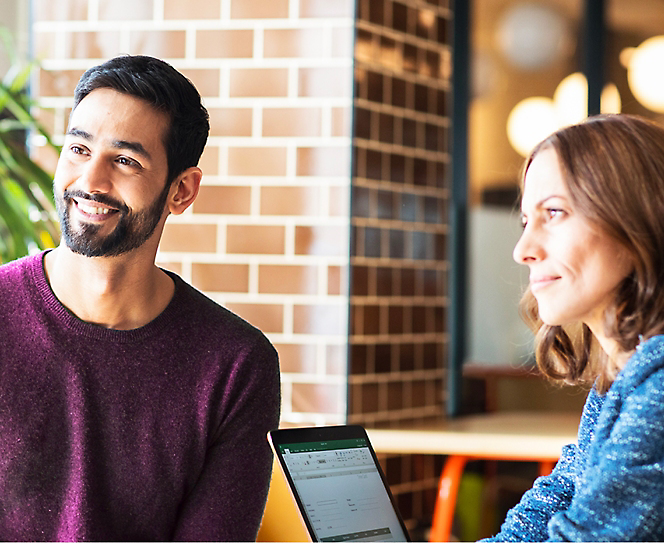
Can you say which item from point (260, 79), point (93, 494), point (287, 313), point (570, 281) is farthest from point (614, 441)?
point (260, 79)

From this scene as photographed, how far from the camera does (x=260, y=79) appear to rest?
285cm

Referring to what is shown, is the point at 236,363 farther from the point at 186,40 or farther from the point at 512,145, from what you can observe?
the point at 512,145

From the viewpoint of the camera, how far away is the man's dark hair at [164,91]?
1439 millimetres

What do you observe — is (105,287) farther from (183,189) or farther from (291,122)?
(291,122)

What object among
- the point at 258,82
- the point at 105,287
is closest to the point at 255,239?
the point at 258,82

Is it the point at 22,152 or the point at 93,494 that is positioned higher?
the point at 22,152

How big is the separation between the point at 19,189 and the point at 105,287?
1185mm

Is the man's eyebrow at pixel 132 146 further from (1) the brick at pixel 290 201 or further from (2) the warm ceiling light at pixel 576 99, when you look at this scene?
(2) the warm ceiling light at pixel 576 99

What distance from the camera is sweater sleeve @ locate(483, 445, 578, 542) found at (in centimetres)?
121

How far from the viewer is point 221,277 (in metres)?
2.89

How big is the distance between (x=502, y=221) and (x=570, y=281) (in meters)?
2.47

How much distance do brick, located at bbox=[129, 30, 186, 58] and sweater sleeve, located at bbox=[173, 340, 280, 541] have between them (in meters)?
1.64

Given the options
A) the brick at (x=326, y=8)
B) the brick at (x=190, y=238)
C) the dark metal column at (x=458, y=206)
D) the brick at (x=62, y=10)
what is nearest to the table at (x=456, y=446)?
the dark metal column at (x=458, y=206)

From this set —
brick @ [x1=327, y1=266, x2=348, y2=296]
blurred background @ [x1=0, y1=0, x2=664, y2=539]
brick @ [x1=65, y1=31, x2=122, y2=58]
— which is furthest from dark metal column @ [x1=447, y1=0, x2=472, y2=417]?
brick @ [x1=65, y1=31, x2=122, y2=58]
